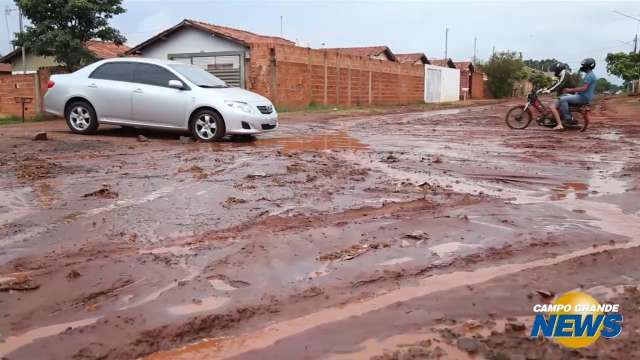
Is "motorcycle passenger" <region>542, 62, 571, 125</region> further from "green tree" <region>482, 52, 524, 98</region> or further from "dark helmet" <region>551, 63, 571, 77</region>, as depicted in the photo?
"green tree" <region>482, 52, 524, 98</region>

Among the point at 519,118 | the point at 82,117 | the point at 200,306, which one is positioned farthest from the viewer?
the point at 519,118

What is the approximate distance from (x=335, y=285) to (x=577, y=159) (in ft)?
20.5

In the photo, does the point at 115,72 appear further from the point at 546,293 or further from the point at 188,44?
the point at 188,44

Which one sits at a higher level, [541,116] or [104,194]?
[541,116]

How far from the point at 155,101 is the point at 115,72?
44.2 inches

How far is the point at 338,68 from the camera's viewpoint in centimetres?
2917

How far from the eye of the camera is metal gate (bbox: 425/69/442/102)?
4362 centimetres

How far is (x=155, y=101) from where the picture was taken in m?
10.2

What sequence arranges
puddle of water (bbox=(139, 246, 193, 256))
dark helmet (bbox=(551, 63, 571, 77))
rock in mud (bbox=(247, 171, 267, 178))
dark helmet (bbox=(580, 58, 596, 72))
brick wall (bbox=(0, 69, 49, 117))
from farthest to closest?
brick wall (bbox=(0, 69, 49, 117)) < dark helmet (bbox=(551, 63, 571, 77)) < dark helmet (bbox=(580, 58, 596, 72)) < rock in mud (bbox=(247, 171, 267, 178)) < puddle of water (bbox=(139, 246, 193, 256))

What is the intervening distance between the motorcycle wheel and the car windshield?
739cm

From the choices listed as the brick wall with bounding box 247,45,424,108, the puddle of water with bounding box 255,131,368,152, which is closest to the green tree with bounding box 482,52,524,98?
the brick wall with bounding box 247,45,424,108

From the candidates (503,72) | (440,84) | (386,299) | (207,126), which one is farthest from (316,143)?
(503,72)

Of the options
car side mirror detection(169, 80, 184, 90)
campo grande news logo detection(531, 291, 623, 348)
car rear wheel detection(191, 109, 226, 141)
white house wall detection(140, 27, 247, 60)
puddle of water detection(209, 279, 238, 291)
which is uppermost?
white house wall detection(140, 27, 247, 60)

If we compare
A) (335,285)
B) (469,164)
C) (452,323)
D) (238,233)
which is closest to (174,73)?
(469,164)
